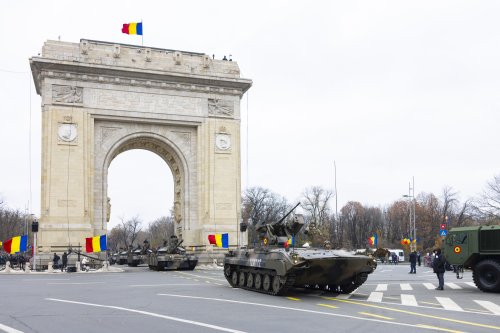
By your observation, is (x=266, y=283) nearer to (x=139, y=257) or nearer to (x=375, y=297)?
(x=375, y=297)

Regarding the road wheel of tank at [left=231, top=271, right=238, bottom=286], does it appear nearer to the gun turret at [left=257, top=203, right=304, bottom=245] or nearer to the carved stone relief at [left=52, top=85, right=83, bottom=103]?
the gun turret at [left=257, top=203, right=304, bottom=245]

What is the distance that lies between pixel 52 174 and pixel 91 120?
4111 mm

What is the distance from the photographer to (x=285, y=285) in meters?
16.1

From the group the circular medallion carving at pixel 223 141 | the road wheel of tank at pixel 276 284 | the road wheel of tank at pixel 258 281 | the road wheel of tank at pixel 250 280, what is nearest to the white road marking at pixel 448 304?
the road wheel of tank at pixel 276 284

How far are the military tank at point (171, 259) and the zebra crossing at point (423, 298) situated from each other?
1489cm

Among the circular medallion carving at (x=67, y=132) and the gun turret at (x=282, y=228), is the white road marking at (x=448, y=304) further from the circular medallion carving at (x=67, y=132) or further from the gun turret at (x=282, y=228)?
the circular medallion carving at (x=67, y=132)

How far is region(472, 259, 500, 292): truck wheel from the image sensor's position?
17422mm

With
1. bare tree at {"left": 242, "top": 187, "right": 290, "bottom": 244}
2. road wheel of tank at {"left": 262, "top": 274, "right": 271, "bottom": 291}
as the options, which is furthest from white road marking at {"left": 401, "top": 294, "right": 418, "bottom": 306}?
bare tree at {"left": 242, "top": 187, "right": 290, "bottom": 244}

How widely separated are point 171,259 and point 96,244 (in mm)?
4427

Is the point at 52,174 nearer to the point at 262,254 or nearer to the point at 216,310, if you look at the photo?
the point at 262,254

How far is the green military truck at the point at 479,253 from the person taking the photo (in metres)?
17.7

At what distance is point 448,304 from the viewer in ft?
46.8

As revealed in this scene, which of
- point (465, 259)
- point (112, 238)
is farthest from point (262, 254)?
point (112, 238)

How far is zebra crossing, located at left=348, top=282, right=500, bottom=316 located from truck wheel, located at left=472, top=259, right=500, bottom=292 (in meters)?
0.69
